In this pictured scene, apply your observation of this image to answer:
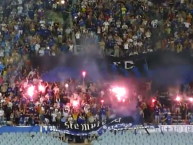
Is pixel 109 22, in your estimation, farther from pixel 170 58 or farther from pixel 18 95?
pixel 18 95

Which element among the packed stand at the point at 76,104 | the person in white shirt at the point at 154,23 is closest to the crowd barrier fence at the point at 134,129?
the packed stand at the point at 76,104

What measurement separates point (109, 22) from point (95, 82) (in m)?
4.47

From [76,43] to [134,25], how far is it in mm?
3085

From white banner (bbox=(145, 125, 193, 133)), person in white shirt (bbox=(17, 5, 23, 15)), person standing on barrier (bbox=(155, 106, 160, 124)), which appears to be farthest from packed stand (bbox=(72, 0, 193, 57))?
white banner (bbox=(145, 125, 193, 133))

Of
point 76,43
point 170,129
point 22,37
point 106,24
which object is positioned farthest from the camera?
point 106,24

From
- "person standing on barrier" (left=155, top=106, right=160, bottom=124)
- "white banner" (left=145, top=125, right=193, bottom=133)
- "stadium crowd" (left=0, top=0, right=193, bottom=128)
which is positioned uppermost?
"stadium crowd" (left=0, top=0, right=193, bottom=128)

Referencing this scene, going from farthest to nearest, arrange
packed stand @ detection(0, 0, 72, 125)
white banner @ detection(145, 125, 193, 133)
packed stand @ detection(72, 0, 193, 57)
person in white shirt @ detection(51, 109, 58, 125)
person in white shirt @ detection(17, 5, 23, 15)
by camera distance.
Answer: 1. person in white shirt @ detection(17, 5, 23, 15)
2. packed stand @ detection(72, 0, 193, 57)
3. packed stand @ detection(0, 0, 72, 125)
4. person in white shirt @ detection(51, 109, 58, 125)
5. white banner @ detection(145, 125, 193, 133)

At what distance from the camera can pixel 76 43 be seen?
2389 centimetres

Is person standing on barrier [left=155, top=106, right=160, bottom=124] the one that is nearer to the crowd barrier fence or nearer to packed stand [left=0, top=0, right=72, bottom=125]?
the crowd barrier fence

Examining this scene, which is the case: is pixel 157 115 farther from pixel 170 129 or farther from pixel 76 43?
pixel 76 43

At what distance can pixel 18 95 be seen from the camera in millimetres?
20734

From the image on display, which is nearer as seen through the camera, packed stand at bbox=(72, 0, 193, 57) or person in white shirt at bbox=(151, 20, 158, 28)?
packed stand at bbox=(72, 0, 193, 57)

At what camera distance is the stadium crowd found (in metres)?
19.7

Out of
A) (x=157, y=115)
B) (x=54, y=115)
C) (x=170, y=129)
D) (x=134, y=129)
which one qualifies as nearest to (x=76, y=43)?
(x=54, y=115)
